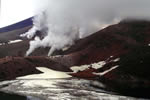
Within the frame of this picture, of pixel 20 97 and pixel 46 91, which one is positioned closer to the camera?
pixel 20 97

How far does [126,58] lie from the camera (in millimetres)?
54062

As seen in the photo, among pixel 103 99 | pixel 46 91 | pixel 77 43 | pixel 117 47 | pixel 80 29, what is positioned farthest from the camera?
pixel 80 29

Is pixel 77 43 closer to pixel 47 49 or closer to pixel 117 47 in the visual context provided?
pixel 47 49

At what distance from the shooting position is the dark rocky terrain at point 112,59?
Result: 146 ft

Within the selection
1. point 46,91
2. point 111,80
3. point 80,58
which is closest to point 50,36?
point 80,58

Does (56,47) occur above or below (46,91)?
above

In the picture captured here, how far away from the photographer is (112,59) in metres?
61.8

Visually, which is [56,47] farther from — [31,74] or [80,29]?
[31,74]

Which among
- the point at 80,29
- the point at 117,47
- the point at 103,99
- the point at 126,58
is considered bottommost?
the point at 103,99

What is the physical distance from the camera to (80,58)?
75750 mm

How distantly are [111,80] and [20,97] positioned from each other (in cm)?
2041

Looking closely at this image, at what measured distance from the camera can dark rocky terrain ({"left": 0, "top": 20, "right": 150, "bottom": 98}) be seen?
44562 mm

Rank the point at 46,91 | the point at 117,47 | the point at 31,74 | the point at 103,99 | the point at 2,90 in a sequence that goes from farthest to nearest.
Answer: the point at 117,47, the point at 31,74, the point at 2,90, the point at 46,91, the point at 103,99

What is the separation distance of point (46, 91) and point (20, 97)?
14.0ft
